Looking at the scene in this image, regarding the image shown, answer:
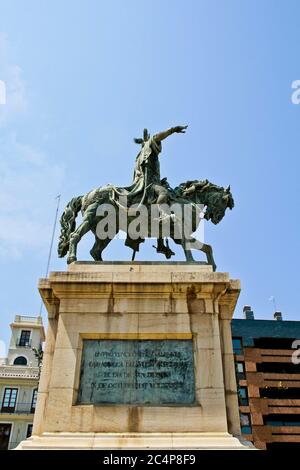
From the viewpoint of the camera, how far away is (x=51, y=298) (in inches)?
341

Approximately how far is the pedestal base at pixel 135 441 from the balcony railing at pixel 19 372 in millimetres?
46929

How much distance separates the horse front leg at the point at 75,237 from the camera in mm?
9477

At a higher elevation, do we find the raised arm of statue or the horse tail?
the raised arm of statue

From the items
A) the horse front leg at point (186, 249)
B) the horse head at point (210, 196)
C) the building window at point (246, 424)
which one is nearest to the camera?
the horse front leg at point (186, 249)

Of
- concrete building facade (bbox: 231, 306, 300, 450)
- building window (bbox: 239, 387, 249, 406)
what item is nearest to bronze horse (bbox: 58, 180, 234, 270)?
concrete building facade (bbox: 231, 306, 300, 450)

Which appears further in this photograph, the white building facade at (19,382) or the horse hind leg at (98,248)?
the white building facade at (19,382)

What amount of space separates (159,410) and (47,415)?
1.97 meters

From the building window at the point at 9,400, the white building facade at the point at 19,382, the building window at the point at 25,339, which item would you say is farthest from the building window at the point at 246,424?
the building window at the point at 25,339

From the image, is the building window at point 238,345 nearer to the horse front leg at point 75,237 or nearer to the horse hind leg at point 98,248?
the horse hind leg at point 98,248

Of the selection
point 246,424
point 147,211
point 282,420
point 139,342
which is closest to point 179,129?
point 147,211

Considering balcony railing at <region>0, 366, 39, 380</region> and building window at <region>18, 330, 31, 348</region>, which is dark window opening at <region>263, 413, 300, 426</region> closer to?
balcony railing at <region>0, 366, 39, 380</region>

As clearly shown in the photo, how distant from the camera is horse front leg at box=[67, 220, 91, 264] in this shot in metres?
9.48

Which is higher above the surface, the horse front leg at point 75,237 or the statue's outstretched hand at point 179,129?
the statue's outstretched hand at point 179,129
